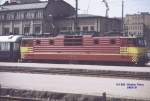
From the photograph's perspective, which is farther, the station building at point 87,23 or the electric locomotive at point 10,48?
the station building at point 87,23

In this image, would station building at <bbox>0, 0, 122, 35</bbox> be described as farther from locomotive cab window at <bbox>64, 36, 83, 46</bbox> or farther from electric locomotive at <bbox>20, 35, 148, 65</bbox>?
locomotive cab window at <bbox>64, 36, 83, 46</bbox>

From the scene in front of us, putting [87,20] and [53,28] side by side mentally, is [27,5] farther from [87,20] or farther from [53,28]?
[87,20]

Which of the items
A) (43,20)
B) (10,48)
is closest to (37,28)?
(43,20)

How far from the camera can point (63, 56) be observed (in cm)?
3441

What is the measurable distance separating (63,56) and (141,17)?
81.1 meters

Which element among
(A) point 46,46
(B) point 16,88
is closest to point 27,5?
(A) point 46,46

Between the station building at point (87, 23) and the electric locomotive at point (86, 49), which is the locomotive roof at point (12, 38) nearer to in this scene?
the electric locomotive at point (86, 49)

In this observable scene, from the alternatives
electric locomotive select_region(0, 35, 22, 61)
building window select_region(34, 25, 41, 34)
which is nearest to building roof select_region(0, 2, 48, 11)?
building window select_region(34, 25, 41, 34)

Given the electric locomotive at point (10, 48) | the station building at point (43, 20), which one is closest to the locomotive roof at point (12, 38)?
the electric locomotive at point (10, 48)

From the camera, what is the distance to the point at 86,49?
32.8 metres

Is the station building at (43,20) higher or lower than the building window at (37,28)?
higher

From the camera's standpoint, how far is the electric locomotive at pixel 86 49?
3075cm

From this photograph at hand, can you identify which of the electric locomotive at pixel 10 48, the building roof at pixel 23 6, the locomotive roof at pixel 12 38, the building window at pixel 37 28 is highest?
the building roof at pixel 23 6

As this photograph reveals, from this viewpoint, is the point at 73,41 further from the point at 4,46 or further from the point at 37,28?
the point at 37,28
